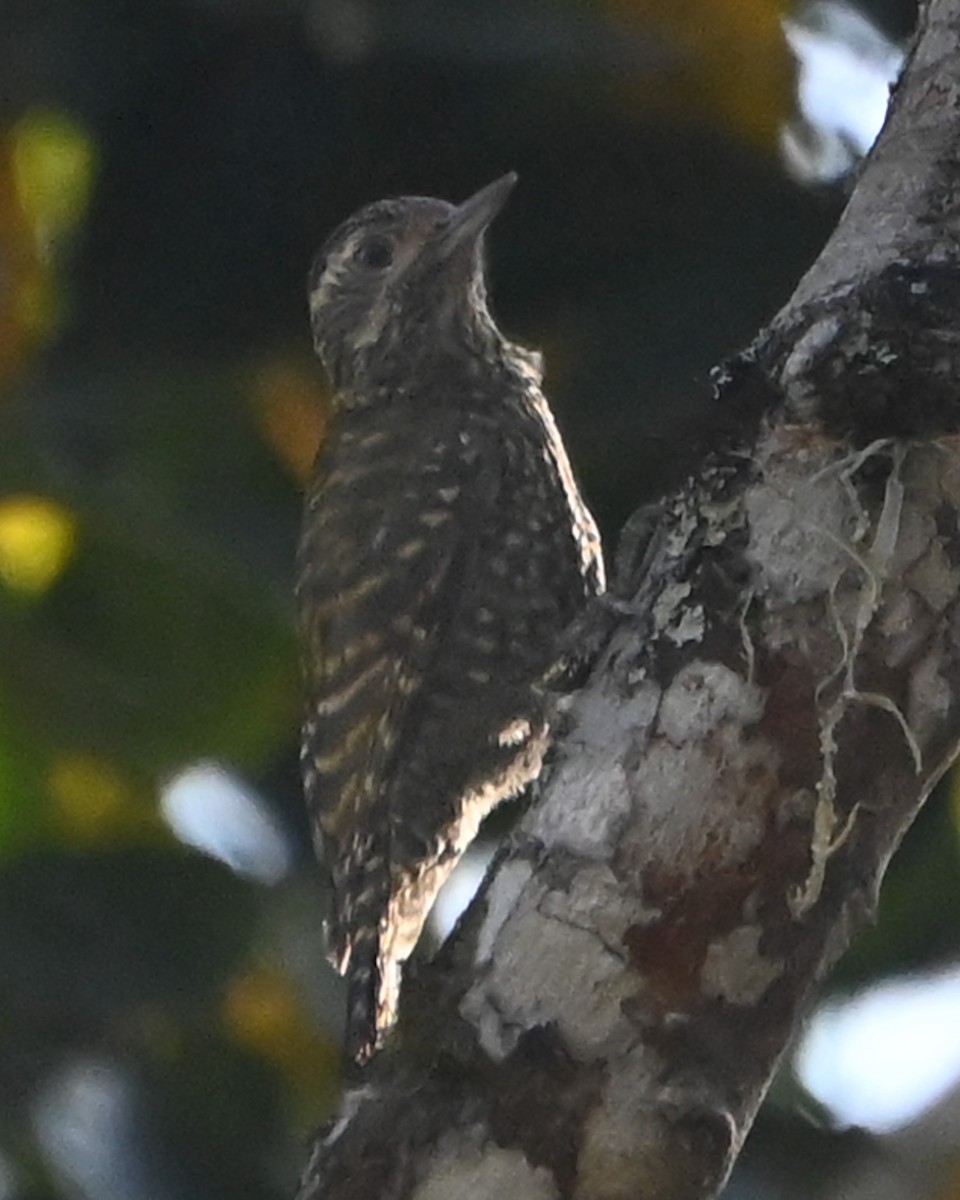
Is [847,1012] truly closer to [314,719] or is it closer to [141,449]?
[314,719]

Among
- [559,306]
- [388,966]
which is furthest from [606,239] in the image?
[388,966]

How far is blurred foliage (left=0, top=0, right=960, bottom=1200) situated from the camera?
324 cm

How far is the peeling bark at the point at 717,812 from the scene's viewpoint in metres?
1.73

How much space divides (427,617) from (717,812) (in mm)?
1423

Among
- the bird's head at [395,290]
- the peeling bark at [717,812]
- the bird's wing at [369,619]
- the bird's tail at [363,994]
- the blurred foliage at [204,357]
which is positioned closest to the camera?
the peeling bark at [717,812]

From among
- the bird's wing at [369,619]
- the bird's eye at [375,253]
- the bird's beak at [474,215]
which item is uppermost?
the bird's eye at [375,253]

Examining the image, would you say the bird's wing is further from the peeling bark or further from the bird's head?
the peeling bark

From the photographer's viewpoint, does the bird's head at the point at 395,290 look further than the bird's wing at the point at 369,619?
Yes

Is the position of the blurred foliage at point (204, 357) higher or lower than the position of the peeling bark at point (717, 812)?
higher

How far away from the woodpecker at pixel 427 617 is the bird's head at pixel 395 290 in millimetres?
11

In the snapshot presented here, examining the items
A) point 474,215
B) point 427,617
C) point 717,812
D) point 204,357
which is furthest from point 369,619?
point 717,812

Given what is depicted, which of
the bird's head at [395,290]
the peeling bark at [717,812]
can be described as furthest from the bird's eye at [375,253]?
the peeling bark at [717,812]

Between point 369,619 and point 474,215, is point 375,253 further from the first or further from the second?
point 369,619

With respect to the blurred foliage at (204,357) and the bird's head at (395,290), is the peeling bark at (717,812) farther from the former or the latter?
the bird's head at (395,290)
